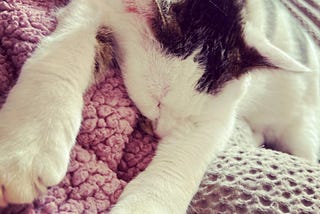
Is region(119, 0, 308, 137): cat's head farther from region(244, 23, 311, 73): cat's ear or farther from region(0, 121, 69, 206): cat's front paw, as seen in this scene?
region(0, 121, 69, 206): cat's front paw

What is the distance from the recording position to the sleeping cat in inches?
33.6

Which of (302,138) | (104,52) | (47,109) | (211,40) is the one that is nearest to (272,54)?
(211,40)

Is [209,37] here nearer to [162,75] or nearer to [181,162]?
[162,75]

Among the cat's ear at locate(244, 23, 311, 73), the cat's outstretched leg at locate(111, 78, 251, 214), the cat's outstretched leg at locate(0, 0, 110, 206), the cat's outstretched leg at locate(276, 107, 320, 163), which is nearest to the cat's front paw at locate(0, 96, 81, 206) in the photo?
the cat's outstretched leg at locate(0, 0, 110, 206)

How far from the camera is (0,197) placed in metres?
0.70

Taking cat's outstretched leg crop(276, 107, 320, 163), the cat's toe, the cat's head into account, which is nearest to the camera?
the cat's toe

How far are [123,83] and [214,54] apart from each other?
21 centimetres

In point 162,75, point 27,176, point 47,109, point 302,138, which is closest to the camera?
point 27,176

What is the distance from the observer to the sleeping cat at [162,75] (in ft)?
2.80

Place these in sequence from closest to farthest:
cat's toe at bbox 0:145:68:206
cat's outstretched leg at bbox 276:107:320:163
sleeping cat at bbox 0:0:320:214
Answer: cat's toe at bbox 0:145:68:206 < sleeping cat at bbox 0:0:320:214 < cat's outstretched leg at bbox 276:107:320:163

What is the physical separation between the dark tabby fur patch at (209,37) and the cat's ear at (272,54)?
13mm

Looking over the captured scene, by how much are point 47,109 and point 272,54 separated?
1.57 ft

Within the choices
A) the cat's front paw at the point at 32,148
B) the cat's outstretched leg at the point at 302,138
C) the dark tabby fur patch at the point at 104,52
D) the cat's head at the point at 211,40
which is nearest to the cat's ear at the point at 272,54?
the cat's head at the point at 211,40

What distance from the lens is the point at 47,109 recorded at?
831mm
